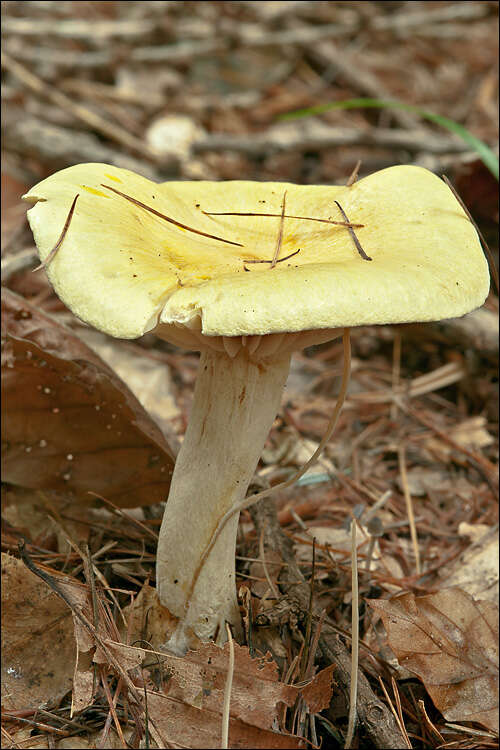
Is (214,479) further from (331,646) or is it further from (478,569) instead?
(478,569)

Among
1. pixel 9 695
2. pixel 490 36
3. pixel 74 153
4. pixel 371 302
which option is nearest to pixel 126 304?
pixel 371 302

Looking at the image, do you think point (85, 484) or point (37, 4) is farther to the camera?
point (37, 4)

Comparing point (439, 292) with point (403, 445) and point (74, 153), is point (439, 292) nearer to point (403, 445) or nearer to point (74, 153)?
point (403, 445)

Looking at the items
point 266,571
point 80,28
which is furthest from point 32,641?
point 80,28

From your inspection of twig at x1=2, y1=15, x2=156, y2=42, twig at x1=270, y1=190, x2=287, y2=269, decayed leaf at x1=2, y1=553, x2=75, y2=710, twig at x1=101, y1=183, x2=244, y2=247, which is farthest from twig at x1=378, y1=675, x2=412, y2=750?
twig at x1=2, y1=15, x2=156, y2=42

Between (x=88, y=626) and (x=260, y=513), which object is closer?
(x=88, y=626)

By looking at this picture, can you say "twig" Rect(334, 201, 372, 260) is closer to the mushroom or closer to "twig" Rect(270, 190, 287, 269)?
the mushroom

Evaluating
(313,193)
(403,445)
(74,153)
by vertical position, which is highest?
(313,193)
